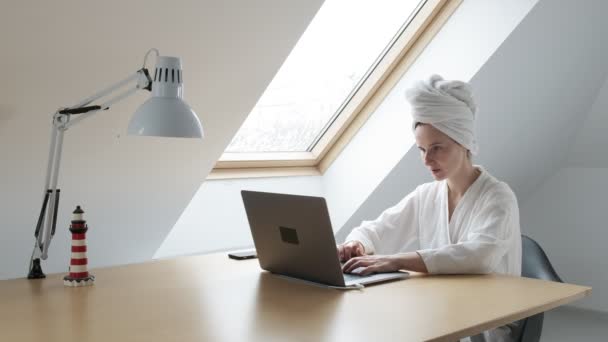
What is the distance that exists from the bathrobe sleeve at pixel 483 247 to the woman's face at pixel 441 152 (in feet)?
0.63

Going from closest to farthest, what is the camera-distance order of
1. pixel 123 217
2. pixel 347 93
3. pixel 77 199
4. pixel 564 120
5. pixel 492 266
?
pixel 492 266 < pixel 77 199 < pixel 123 217 < pixel 347 93 < pixel 564 120

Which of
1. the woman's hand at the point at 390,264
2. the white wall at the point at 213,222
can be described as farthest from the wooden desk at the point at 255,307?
the white wall at the point at 213,222

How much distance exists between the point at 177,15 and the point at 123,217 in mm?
1000

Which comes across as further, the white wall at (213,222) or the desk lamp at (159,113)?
the white wall at (213,222)

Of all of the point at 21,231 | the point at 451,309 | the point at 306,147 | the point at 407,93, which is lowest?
the point at 451,309

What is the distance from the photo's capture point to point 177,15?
214cm

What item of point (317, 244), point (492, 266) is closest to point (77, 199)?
point (317, 244)

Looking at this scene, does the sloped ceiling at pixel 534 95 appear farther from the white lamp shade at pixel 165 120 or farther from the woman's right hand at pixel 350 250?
the white lamp shade at pixel 165 120

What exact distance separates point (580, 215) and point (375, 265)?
274 centimetres

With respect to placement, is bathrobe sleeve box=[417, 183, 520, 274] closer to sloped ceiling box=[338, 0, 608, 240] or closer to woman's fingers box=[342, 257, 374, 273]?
woman's fingers box=[342, 257, 374, 273]

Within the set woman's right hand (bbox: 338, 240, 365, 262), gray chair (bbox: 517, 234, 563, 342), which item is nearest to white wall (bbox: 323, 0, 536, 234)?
gray chair (bbox: 517, 234, 563, 342)

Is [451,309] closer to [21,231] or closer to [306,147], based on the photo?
[21,231]

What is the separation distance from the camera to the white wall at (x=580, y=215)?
4246 mm

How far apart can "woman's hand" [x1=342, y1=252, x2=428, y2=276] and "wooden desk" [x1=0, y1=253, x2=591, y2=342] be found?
0.13ft
